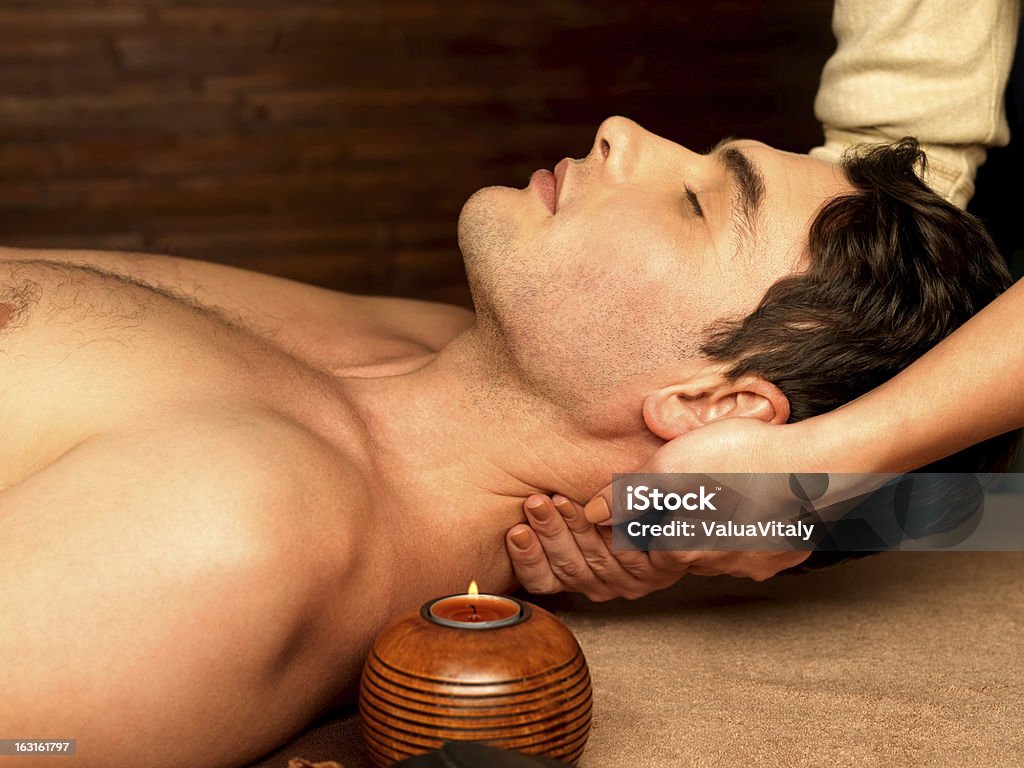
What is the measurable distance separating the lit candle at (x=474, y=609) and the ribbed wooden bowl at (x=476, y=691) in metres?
0.02

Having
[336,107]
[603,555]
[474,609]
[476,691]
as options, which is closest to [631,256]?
[603,555]

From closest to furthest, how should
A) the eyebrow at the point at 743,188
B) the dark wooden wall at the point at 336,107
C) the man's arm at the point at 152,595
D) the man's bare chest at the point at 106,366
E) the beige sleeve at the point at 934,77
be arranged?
the man's arm at the point at 152,595, the man's bare chest at the point at 106,366, the eyebrow at the point at 743,188, the beige sleeve at the point at 934,77, the dark wooden wall at the point at 336,107

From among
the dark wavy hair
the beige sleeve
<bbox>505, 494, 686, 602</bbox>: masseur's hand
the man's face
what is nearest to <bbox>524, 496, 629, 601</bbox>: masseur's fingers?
<bbox>505, 494, 686, 602</bbox>: masseur's hand

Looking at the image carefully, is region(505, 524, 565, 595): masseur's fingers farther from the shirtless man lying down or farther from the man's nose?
the man's nose

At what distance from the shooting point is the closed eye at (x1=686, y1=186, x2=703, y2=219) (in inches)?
61.1

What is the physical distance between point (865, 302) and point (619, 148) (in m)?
0.39

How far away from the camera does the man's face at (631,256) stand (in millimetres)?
1498

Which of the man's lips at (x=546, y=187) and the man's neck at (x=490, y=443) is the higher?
the man's lips at (x=546, y=187)

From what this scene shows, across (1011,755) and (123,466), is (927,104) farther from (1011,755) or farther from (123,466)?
(123,466)

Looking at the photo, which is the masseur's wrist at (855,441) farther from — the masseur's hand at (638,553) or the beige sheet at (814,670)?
the beige sheet at (814,670)

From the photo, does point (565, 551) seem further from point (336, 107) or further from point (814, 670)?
point (336, 107)

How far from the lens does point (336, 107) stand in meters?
3.92

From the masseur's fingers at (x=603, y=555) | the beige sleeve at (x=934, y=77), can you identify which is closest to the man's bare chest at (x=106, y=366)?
the masseur's fingers at (x=603, y=555)

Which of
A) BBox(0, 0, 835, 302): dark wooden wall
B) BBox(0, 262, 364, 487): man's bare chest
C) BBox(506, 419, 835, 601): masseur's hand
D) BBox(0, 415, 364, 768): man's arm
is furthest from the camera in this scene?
BBox(0, 0, 835, 302): dark wooden wall
